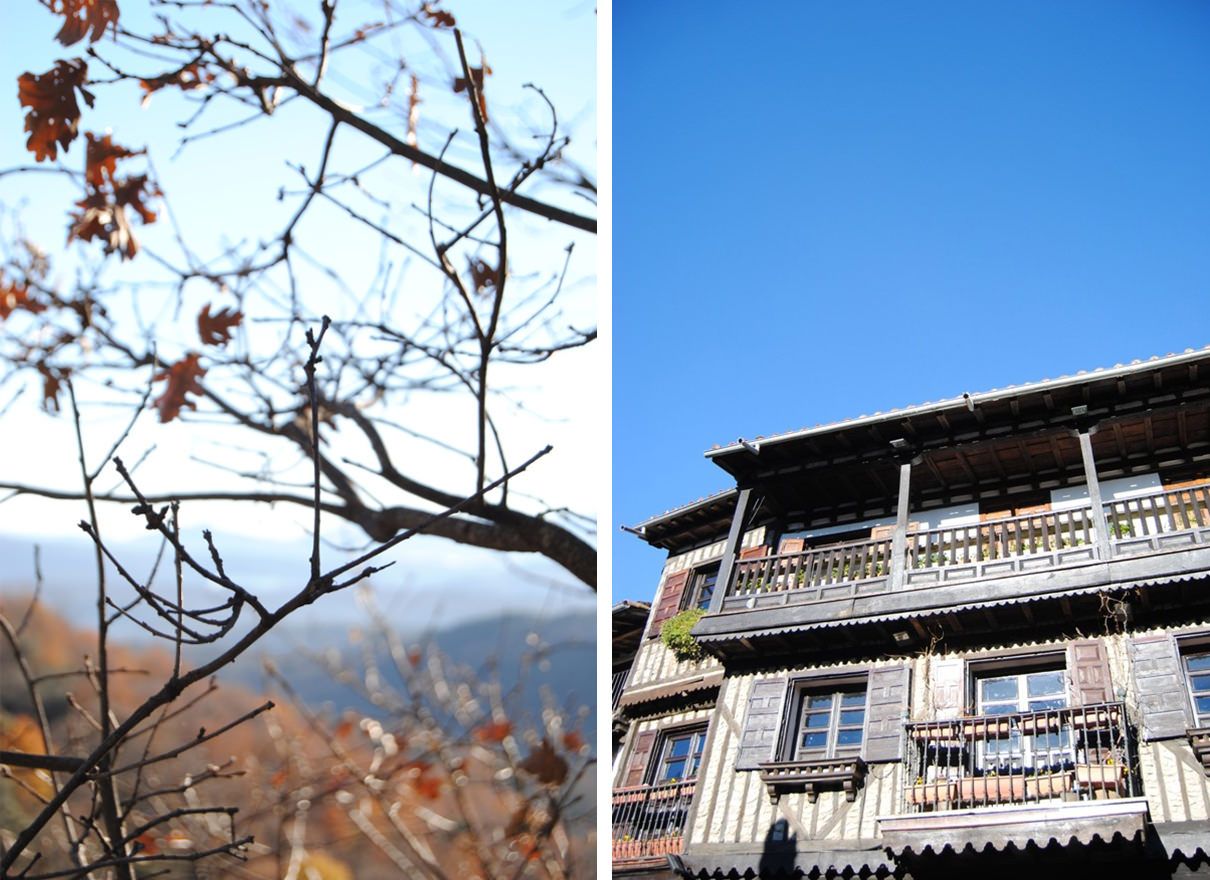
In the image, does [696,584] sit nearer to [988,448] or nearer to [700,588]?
[700,588]

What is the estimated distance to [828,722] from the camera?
5.09 meters

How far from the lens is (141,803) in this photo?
0.93 metres

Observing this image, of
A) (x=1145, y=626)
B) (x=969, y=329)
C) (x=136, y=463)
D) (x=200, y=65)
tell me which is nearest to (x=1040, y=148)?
(x=969, y=329)

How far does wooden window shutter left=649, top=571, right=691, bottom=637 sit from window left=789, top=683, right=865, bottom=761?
1586mm

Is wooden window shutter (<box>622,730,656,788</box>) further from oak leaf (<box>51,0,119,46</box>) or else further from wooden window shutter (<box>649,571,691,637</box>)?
oak leaf (<box>51,0,119,46</box>)

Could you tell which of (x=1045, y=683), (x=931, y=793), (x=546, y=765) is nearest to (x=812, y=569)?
(x=1045, y=683)

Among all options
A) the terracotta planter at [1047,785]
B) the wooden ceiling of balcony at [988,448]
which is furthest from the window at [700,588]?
the terracotta planter at [1047,785]

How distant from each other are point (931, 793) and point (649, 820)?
5.42ft

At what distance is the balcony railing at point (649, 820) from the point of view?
4.93 metres

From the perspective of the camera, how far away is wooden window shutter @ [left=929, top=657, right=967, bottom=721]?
469 cm

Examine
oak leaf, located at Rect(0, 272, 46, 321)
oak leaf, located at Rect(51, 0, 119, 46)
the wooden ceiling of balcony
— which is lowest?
oak leaf, located at Rect(0, 272, 46, 321)

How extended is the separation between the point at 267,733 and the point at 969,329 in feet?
19.4

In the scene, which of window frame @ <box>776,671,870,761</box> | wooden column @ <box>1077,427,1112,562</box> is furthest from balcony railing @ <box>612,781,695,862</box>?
wooden column @ <box>1077,427,1112,562</box>

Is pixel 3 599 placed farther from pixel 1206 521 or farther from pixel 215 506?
pixel 1206 521
